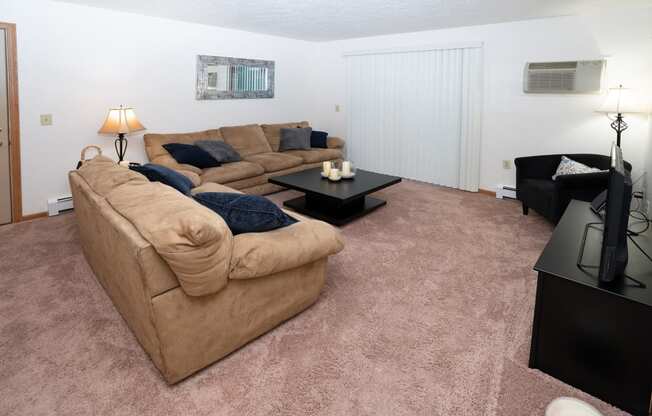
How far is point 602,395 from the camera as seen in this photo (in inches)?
70.7

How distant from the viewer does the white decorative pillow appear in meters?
3.97

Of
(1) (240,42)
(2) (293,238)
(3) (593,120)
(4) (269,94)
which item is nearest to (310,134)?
(4) (269,94)

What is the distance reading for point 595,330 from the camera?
1.76 m

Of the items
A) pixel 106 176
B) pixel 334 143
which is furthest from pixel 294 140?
pixel 106 176

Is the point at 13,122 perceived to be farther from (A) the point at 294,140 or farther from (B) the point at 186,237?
(B) the point at 186,237

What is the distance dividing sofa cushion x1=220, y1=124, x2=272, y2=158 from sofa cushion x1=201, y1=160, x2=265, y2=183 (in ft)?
1.77

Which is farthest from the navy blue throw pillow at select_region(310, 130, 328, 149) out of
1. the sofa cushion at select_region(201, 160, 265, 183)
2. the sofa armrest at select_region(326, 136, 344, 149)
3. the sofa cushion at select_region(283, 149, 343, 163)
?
the sofa cushion at select_region(201, 160, 265, 183)

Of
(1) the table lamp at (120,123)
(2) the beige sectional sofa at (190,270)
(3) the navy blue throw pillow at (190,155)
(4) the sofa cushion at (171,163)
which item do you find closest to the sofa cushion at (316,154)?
(3) the navy blue throw pillow at (190,155)

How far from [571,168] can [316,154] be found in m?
3.17

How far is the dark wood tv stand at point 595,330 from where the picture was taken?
1.66 metres

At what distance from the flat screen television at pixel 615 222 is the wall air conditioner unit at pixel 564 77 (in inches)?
123

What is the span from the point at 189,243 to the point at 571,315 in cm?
171

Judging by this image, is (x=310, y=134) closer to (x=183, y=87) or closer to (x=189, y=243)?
(x=183, y=87)

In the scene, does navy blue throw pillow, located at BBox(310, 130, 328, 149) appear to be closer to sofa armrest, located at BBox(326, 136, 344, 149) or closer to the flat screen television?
sofa armrest, located at BBox(326, 136, 344, 149)
